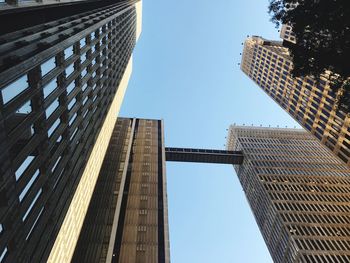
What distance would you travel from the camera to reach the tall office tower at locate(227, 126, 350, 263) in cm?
8000

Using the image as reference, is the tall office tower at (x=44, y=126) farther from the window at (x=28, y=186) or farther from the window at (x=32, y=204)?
the window at (x=32, y=204)

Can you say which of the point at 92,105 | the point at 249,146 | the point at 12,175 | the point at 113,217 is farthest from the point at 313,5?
the point at 249,146

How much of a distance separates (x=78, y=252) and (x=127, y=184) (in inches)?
943

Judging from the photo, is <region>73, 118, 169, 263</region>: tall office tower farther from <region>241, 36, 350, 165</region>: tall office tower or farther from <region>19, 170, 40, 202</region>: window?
<region>241, 36, 350, 165</region>: tall office tower

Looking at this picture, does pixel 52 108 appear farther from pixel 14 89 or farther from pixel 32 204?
pixel 32 204

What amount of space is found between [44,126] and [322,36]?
25985 mm

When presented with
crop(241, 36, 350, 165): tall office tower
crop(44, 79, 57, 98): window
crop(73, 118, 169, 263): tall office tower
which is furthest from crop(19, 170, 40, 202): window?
crop(241, 36, 350, 165): tall office tower

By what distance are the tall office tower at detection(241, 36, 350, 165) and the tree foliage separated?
1096 inches

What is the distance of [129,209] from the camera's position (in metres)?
67.9

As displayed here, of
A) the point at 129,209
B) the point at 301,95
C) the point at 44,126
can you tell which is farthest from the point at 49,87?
the point at 301,95

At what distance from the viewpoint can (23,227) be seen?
26.3 metres

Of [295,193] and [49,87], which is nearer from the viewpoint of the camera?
[49,87]

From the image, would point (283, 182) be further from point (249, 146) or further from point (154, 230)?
point (154, 230)

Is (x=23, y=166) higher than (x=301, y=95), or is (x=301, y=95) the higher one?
(x=23, y=166)
